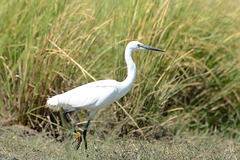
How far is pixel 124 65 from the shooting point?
4227 mm

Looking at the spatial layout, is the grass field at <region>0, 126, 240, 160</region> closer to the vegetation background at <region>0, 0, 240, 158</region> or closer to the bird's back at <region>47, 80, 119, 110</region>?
the vegetation background at <region>0, 0, 240, 158</region>

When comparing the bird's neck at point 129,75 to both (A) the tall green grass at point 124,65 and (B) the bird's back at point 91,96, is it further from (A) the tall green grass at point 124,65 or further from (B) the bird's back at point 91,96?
(A) the tall green grass at point 124,65

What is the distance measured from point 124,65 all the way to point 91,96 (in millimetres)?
874

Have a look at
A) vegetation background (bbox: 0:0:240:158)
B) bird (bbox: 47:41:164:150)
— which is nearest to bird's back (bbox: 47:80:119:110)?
bird (bbox: 47:41:164:150)

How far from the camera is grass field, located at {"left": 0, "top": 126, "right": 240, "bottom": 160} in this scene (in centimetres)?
319

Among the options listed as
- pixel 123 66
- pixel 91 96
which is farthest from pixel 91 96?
pixel 123 66

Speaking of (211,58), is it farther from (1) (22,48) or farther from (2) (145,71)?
(1) (22,48)

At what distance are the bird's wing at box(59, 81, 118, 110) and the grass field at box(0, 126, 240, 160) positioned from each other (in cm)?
39

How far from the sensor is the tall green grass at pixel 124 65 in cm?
413

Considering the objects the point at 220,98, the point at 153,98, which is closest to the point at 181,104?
the point at 220,98

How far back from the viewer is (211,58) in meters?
4.90

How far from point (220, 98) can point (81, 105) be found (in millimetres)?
2196

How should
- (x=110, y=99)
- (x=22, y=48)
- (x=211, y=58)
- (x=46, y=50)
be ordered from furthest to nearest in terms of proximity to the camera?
1. (x=211, y=58)
2. (x=22, y=48)
3. (x=46, y=50)
4. (x=110, y=99)

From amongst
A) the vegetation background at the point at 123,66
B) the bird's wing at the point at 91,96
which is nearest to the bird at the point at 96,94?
the bird's wing at the point at 91,96
